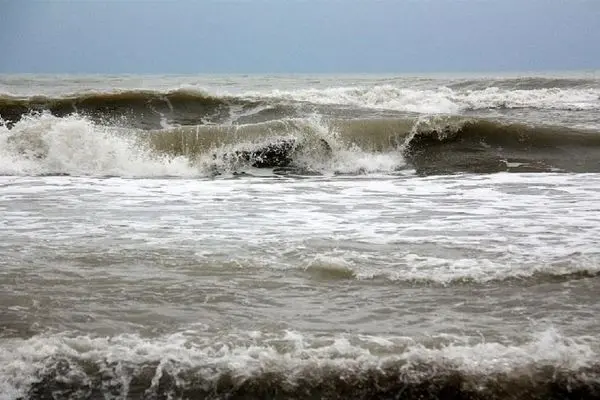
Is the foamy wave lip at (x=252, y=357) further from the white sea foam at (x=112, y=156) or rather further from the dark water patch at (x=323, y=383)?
the white sea foam at (x=112, y=156)

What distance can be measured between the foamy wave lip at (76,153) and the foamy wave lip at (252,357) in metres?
7.13

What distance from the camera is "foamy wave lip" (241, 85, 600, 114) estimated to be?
58.9 ft

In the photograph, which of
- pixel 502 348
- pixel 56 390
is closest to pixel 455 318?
pixel 502 348

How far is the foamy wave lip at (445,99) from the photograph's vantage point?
1794 cm

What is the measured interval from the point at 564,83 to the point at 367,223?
21.1m

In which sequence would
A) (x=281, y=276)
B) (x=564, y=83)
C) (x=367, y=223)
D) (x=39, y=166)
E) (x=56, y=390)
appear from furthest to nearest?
1. (x=564, y=83)
2. (x=39, y=166)
3. (x=367, y=223)
4. (x=281, y=276)
5. (x=56, y=390)

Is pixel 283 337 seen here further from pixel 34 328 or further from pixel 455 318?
pixel 34 328

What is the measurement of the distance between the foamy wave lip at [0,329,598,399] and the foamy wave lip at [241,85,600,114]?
15.1 m

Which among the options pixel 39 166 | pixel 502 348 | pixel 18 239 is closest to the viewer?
pixel 502 348

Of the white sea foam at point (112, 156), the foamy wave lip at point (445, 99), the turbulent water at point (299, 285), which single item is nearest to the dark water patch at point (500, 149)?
the white sea foam at point (112, 156)

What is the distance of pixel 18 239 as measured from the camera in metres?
4.51

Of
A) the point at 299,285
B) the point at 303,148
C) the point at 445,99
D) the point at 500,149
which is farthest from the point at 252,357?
the point at 445,99

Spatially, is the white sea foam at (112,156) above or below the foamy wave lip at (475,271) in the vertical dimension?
below

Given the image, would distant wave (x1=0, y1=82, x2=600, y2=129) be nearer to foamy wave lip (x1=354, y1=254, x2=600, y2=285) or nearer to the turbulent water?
the turbulent water
